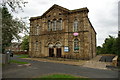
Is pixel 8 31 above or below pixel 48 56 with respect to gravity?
above

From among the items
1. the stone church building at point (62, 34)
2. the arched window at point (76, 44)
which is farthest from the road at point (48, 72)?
the arched window at point (76, 44)

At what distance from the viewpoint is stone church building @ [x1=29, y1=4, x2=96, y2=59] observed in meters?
21.5

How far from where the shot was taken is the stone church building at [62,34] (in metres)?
21.5

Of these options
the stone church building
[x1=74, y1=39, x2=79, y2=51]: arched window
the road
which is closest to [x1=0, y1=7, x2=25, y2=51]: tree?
the road

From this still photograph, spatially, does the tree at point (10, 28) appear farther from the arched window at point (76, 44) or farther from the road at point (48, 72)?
the arched window at point (76, 44)

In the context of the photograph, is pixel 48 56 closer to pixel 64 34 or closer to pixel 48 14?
pixel 64 34

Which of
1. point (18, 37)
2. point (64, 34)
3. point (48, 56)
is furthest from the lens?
point (48, 56)

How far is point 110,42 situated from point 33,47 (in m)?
26.4

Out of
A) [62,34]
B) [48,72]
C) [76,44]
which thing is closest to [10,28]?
[48,72]

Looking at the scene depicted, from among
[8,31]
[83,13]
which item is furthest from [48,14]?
[8,31]

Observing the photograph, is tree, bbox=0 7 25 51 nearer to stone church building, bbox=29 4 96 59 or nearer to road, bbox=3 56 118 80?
road, bbox=3 56 118 80

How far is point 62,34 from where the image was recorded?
23.7 meters

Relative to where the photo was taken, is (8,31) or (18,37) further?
(18,37)

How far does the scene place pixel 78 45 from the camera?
71.6 feet
